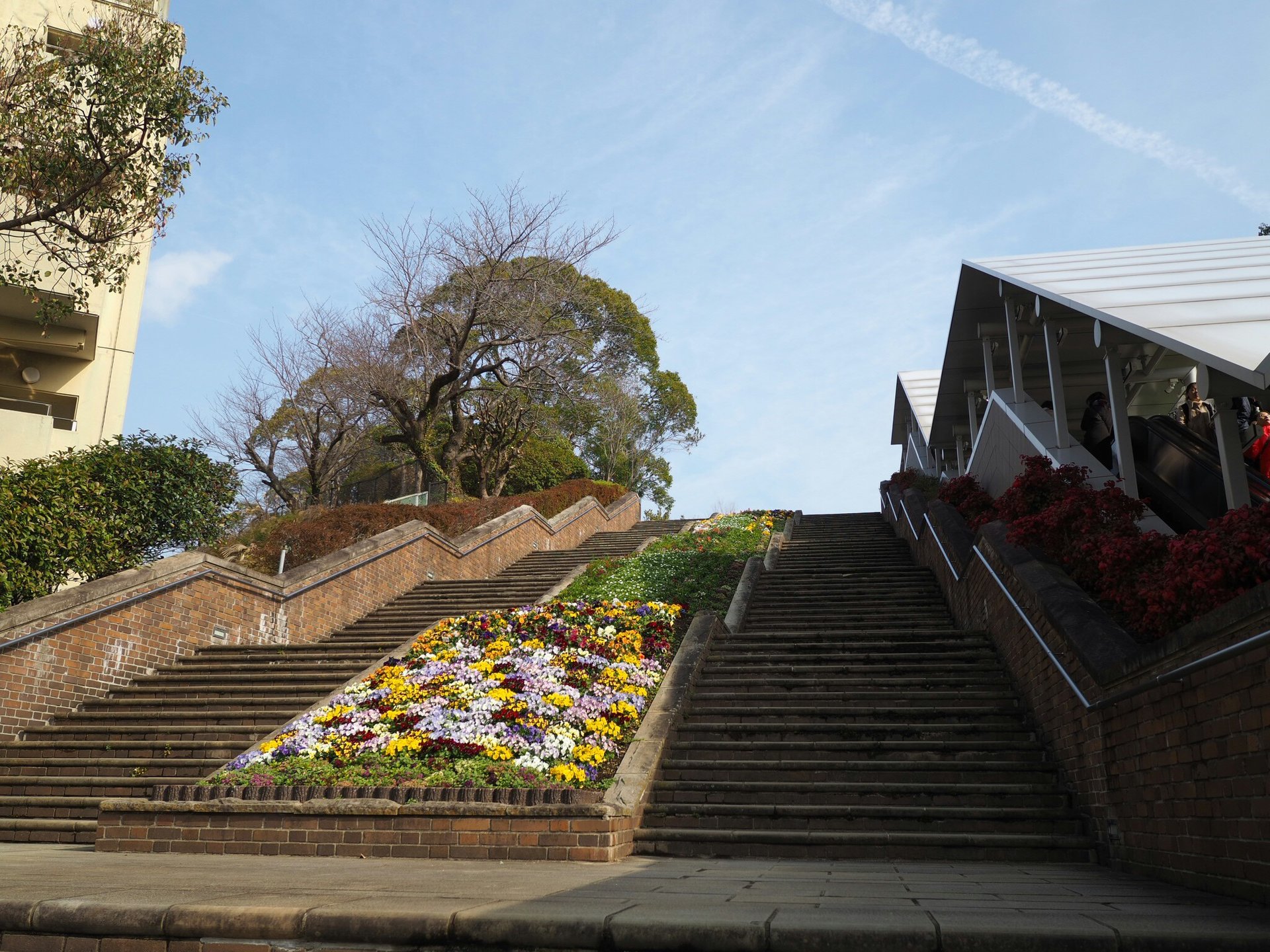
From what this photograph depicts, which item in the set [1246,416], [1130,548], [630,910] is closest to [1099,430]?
[1246,416]

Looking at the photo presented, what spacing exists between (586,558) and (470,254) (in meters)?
9.28

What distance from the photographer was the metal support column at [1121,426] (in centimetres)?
868

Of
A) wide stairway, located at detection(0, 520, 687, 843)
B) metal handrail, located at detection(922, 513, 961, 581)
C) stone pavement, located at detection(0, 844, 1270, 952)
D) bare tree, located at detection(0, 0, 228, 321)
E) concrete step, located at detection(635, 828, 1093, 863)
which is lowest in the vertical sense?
concrete step, located at detection(635, 828, 1093, 863)

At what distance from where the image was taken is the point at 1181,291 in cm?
799

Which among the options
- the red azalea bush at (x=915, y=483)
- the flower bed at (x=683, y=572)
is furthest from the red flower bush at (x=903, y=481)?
the flower bed at (x=683, y=572)

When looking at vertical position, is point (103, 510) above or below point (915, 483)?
below

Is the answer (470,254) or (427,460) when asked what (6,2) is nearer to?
(470,254)

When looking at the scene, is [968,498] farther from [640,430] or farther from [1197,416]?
[640,430]

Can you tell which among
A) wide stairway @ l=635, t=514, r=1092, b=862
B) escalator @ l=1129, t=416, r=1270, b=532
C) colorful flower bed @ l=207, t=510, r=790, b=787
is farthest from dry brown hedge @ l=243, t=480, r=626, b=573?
escalator @ l=1129, t=416, r=1270, b=532

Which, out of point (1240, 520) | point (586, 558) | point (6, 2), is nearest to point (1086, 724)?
point (1240, 520)

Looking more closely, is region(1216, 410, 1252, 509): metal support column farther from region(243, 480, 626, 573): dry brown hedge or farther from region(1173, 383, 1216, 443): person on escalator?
region(243, 480, 626, 573): dry brown hedge

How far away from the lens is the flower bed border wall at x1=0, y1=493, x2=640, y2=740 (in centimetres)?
970

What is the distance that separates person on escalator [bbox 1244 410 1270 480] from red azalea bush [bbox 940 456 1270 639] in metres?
1.44

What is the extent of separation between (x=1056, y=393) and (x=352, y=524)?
13.7m
